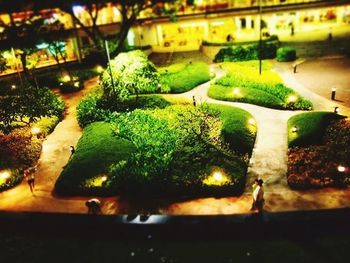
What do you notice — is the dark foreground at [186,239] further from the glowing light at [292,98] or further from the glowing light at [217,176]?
the glowing light at [292,98]

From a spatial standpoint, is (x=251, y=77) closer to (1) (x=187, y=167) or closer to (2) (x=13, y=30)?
(1) (x=187, y=167)

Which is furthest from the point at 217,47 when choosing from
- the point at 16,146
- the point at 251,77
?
the point at 16,146

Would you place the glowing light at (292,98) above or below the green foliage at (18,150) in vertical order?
above

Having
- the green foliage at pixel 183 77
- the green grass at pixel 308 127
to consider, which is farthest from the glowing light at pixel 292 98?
the green foliage at pixel 183 77

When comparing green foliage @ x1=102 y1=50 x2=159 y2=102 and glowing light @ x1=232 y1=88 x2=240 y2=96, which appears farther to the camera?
glowing light @ x1=232 y1=88 x2=240 y2=96

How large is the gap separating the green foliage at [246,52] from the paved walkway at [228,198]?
50.2 ft

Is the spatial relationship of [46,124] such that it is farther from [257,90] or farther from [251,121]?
[257,90]

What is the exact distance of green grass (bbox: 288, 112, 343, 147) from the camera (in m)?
18.6

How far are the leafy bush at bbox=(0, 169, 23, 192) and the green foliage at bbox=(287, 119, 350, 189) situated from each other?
42.3 feet

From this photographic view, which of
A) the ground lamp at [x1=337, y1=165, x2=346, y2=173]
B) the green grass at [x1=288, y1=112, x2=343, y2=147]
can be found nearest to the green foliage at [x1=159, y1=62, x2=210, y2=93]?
the green grass at [x1=288, y1=112, x2=343, y2=147]

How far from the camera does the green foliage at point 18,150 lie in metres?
19.4

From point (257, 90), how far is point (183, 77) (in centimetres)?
707

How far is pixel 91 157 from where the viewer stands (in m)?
18.7

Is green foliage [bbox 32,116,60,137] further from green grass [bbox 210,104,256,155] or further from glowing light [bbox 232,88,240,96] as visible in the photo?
glowing light [bbox 232,88,240,96]
